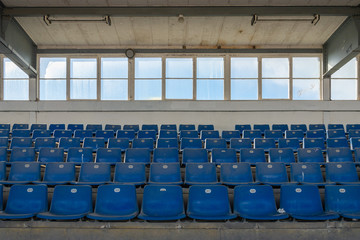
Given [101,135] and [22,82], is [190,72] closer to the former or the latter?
[101,135]

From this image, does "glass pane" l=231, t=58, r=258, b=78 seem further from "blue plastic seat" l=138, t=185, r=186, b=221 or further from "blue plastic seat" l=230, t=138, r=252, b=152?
"blue plastic seat" l=138, t=185, r=186, b=221

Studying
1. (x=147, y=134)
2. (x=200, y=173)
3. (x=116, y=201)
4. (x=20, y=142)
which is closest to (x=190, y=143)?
(x=147, y=134)

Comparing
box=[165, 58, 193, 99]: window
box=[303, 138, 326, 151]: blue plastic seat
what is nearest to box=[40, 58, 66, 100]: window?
box=[165, 58, 193, 99]: window

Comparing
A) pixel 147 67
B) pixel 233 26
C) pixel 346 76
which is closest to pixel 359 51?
pixel 346 76

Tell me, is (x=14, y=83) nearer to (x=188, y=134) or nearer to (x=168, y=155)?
(x=188, y=134)

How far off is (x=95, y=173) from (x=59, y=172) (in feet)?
1.57

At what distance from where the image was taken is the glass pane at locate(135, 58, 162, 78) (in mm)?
10414

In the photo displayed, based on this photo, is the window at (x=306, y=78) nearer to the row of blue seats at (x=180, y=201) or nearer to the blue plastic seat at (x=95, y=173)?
the row of blue seats at (x=180, y=201)

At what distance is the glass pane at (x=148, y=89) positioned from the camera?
1034 cm

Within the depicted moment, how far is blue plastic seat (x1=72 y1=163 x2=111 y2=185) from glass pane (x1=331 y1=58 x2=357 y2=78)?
830 cm

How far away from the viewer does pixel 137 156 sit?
17.4 feet

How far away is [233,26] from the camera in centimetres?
911

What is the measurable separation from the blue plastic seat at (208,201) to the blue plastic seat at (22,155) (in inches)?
114

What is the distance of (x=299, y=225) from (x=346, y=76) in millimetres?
8167
